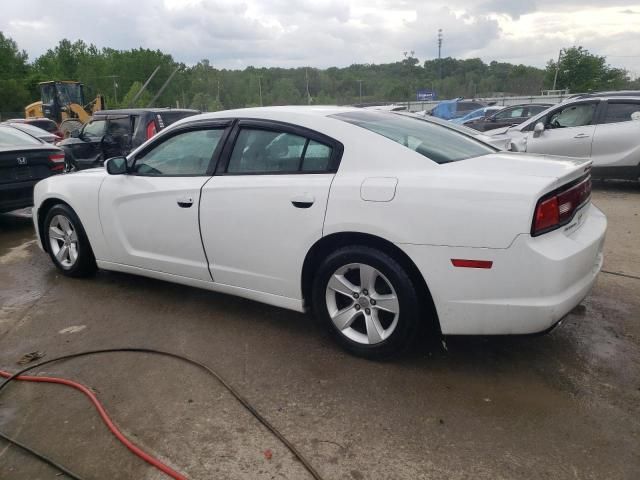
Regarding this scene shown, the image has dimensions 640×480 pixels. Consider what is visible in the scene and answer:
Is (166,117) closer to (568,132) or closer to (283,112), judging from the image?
(283,112)

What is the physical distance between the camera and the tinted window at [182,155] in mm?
3943

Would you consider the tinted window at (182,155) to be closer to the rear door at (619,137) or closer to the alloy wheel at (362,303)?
the alloy wheel at (362,303)

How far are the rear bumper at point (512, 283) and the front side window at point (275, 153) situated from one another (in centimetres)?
87

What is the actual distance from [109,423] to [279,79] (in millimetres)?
50381

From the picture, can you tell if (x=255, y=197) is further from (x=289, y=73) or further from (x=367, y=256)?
(x=289, y=73)

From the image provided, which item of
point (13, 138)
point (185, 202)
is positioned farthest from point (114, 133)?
point (185, 202)

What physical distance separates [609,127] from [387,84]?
54.8 m

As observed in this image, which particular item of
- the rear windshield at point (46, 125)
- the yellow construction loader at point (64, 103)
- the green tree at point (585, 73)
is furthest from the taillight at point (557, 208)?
the green tree at point (585, 73)

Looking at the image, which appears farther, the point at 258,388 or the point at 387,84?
the point at 387,84

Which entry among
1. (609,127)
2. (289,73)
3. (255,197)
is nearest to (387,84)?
(289,73)

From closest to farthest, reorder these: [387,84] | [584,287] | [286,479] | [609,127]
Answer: [286,479], [584,287], [609,127], [387,84]

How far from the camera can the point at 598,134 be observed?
8.68 meters

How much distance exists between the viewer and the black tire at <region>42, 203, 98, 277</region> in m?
4.84

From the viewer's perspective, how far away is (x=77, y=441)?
104 inches
